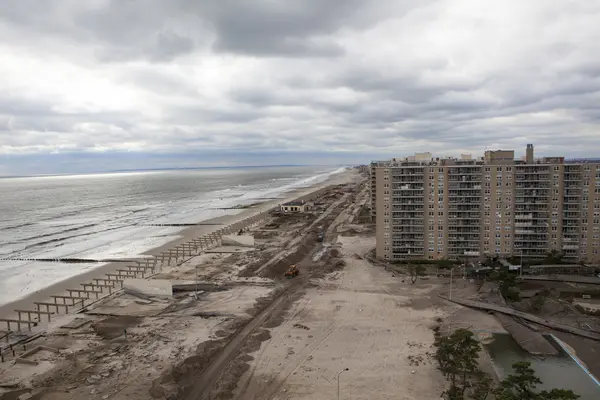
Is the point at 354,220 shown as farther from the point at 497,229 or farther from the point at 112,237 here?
the point at 112,237

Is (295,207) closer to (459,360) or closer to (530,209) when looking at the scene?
(530,209)

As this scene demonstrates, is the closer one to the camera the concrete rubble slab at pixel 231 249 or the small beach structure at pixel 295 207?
the concrete rubble slab at pixel 231 249

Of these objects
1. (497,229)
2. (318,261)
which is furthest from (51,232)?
(497,229)

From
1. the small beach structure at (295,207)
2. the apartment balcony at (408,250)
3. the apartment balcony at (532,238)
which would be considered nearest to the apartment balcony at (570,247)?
the apartment balcony at (532,238)

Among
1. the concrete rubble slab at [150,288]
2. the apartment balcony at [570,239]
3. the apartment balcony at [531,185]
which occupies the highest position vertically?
the apartment balcony at [531,185]

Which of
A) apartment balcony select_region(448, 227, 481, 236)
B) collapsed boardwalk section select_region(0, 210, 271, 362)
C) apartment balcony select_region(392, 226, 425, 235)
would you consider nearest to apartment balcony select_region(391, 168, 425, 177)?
apartment balcony select_region(392, 226, 425, 235)

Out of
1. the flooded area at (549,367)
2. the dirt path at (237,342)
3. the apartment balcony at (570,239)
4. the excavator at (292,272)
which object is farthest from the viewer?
the excavator at (292,272)

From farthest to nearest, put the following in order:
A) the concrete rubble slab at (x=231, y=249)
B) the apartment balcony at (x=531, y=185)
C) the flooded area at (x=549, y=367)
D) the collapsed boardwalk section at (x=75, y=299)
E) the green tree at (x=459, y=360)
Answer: the concrete rubble slab at (x=231, y=249), the apartment balcony at (x=531, y=185), the collapsed boardwalk section at (x=75, y=299), the flooded area at (x=549, y=367), the green tree at (x=459, y=360)

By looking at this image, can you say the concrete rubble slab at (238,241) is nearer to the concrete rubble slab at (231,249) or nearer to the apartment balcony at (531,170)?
the concrete rubble slab at (231,249)

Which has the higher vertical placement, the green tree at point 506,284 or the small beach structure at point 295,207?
the small beach structure at point 295,207
